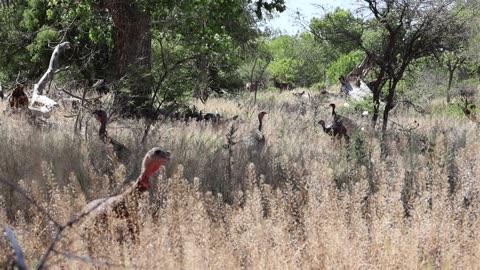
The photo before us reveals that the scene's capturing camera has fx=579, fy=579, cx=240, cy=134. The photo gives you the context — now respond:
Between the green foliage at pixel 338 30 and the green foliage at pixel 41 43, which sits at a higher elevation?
the green foliage at pixel 338 30

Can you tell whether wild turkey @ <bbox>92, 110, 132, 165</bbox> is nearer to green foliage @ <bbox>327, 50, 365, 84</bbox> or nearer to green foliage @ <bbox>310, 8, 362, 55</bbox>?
green foliage @ <bbox>310, 8, 362, 55</bbox>

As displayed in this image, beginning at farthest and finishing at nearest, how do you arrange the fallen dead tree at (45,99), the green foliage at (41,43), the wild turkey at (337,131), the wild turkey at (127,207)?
the green foliage at (41,43) < the fallen dead tree at (45,99) < the wild turkey at (337,131) < the wild turkey at (127,207)

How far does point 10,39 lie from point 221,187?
1303 centimetres

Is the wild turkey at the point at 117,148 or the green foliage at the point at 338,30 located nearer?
the wild turkey at the point at 117,148

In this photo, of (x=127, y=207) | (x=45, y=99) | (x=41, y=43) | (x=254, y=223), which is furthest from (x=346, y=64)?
(x=127, y=207)

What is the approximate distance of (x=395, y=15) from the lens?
9.35 meters

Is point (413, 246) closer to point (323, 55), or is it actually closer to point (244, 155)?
point (244, 155)

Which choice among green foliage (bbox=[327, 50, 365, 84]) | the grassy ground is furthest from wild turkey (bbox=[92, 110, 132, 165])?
green foliage (bbox=[327, 50, 365, 84])

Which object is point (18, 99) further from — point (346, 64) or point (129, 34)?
point (346, 64)

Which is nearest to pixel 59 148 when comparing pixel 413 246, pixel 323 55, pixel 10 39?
pixel 413 246

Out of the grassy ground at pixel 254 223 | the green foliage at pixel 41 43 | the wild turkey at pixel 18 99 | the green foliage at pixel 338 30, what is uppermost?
the green foliage at pixel 338 30

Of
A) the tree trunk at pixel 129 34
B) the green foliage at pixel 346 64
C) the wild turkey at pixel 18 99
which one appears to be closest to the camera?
the wild turkey at pixel 18 99

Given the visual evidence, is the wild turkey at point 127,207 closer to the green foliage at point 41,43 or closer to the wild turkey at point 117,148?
the wild turkey at point 117,148

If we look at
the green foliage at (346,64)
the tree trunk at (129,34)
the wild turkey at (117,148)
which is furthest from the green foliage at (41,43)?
the green foliage at (346,64)
